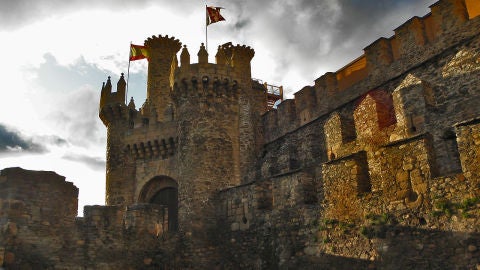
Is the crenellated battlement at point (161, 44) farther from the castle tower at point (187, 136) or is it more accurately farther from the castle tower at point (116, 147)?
the castle tower at point (116, 147)

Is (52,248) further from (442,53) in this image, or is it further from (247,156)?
(442,53)

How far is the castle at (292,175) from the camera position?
936 cm

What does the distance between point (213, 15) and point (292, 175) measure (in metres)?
10.3

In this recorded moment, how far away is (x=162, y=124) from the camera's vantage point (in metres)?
20.0

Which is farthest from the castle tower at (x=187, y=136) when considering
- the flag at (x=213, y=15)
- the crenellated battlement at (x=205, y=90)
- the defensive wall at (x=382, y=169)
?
the flag at (x=213, y=15)

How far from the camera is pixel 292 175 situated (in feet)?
42.5

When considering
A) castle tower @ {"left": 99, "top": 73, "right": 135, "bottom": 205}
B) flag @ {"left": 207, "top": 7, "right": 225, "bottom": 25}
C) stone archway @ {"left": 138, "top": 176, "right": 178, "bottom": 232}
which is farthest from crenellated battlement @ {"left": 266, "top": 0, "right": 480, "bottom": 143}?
castle tower @ {"left": 99, "top": 73, "right": 135, "bottom": 205}

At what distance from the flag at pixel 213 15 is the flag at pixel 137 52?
3.91 meters

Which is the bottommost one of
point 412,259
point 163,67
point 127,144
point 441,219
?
point 412,259

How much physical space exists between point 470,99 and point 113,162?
13.9 metres

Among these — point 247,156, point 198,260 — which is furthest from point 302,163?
point 198,260

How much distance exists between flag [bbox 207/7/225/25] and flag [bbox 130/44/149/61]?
3.91 metres

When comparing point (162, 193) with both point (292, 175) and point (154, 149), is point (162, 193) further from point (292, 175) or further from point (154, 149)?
point (292, 175)

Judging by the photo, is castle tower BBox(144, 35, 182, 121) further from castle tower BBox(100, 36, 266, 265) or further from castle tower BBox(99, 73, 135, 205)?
castle tower BBox(99, 73, 135, 205)
